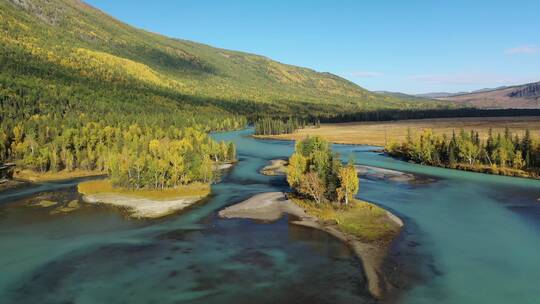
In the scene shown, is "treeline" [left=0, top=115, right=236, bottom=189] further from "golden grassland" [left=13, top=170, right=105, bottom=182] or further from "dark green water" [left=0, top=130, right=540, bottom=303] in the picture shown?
"dark green water" [left=0, top=130, right=540, bottom=303]

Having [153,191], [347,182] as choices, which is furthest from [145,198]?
[347,182]

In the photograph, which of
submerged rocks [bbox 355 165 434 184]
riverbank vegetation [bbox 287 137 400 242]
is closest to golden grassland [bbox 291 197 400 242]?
riverbank vegetation [bbox 287 137 400 242]

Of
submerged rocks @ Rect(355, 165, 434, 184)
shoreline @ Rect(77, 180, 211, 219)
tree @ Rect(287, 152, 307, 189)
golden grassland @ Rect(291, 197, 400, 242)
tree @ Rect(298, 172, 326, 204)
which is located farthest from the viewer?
submerged rocks @ Rect(355, 165, 434, 184)

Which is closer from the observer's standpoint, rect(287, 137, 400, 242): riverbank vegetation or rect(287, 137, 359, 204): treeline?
rect(287, 137, 400, 242): riverbank vegetation

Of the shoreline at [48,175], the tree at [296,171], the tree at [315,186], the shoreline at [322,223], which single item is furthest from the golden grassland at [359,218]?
the shoreline at [48,175]

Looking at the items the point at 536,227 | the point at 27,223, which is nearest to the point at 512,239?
the point at 536,227

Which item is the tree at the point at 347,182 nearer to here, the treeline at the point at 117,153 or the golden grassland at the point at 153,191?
the golden grassland at the point at 153,191

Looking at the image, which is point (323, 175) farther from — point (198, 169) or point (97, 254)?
point (97, 254)
